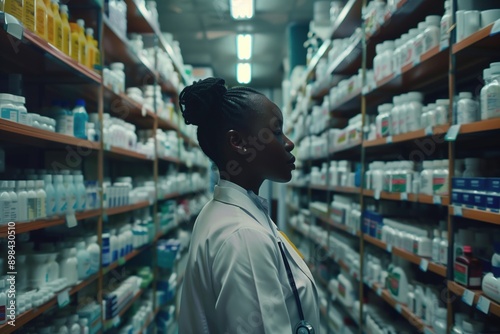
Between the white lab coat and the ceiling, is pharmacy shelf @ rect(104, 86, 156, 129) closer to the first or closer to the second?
the white lab coat

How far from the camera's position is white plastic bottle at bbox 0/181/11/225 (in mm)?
1624

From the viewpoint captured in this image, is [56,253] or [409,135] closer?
[56,253]

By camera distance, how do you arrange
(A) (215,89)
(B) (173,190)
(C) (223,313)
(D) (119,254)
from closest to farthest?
(C) (223,313), (A) (215,89), (D) (119,254), (B) (173,190)

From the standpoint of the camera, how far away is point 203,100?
1.31 meters

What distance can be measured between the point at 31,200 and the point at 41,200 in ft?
0.24

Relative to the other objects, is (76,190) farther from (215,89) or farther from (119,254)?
(215,89)

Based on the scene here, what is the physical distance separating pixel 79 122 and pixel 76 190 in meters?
0.40

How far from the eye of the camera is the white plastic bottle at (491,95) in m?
1.75

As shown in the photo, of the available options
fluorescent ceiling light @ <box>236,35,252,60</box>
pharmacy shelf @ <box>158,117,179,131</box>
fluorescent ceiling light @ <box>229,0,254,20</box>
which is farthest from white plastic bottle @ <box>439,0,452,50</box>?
fluorescent ceiling light @ <box>236,35,252,60</box>

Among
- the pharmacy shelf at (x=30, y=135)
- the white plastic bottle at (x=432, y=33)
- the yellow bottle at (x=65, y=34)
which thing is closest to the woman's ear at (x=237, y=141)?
the pharmacy shelf at (x=30, y=135)

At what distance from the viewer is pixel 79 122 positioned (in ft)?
7.93

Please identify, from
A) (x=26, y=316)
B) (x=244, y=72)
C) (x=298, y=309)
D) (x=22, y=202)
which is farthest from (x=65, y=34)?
(x=244, y=72)

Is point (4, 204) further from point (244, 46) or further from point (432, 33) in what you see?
point (244, 46)

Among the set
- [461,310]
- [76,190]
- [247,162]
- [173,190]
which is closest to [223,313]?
[247,162]
